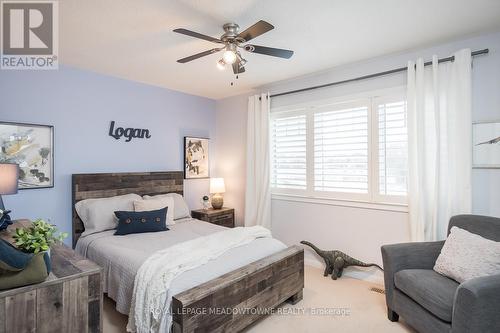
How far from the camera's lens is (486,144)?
7.93 ft

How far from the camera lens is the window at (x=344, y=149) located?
9.60ft

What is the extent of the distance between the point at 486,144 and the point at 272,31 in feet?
7.19

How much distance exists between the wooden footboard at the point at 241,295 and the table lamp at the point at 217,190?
1.88 metres

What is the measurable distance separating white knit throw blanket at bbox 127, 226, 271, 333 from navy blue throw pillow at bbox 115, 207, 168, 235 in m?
0.78

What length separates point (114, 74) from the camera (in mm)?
3393

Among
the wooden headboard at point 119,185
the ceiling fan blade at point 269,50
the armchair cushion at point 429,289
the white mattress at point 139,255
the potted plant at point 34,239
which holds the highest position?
the ceiling fan blade at point 269,50

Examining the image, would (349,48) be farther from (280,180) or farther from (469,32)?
(280,180)

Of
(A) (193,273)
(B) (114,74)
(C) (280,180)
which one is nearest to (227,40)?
(A) (193,273)

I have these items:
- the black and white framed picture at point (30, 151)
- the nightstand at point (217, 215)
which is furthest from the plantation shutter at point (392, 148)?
the black and white framed picture at point (30, 151)

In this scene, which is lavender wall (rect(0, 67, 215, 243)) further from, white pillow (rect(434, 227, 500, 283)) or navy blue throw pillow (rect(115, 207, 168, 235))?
white pillow (rect(434, 227, 500, 283))

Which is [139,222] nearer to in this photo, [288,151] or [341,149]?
[288,151]

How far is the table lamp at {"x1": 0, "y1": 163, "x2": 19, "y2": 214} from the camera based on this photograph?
2.03 m

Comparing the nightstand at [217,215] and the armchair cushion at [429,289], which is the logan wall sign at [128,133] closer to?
the nightstand at [217,215]

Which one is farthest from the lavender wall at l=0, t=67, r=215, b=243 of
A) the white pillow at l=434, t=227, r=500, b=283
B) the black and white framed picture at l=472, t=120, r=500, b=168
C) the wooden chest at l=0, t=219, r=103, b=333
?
the black and white framed picture at l=472, t=120, r=500, b=168
